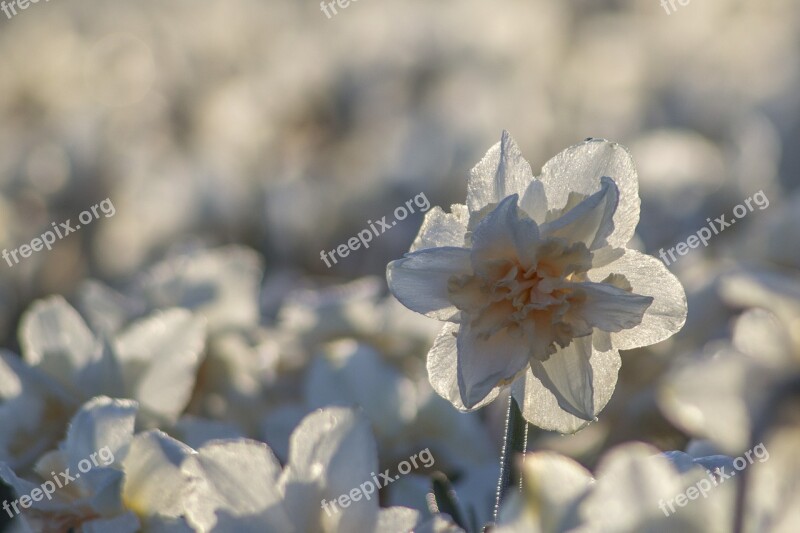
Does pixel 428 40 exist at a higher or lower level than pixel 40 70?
lower

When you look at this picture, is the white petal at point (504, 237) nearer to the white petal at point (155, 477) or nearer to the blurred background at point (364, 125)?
the white petal at point (155, 477)

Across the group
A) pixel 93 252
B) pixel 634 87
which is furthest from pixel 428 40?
pixel 93 252

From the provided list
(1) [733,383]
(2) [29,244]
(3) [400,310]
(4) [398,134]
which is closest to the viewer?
(1) [733,383]

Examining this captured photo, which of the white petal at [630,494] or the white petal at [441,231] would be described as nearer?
the white petal at [630,494]

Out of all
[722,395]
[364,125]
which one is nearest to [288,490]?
[722,395]

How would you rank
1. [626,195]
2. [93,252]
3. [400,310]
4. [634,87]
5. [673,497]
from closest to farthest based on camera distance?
[673,497]
[626,195]
[400,310]
[93,252]
[634,87]

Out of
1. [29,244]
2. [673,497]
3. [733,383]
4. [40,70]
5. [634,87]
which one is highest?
[40,70]

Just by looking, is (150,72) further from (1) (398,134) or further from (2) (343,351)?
(2) (343,351)

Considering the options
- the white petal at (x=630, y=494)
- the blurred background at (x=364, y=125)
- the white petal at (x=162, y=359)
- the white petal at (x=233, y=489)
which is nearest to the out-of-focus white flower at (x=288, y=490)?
the white petal at (x=233, y=489)

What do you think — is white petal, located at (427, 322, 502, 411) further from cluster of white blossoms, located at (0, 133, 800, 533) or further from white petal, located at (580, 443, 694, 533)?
white petal, located at (580, 443, 694, 533)
